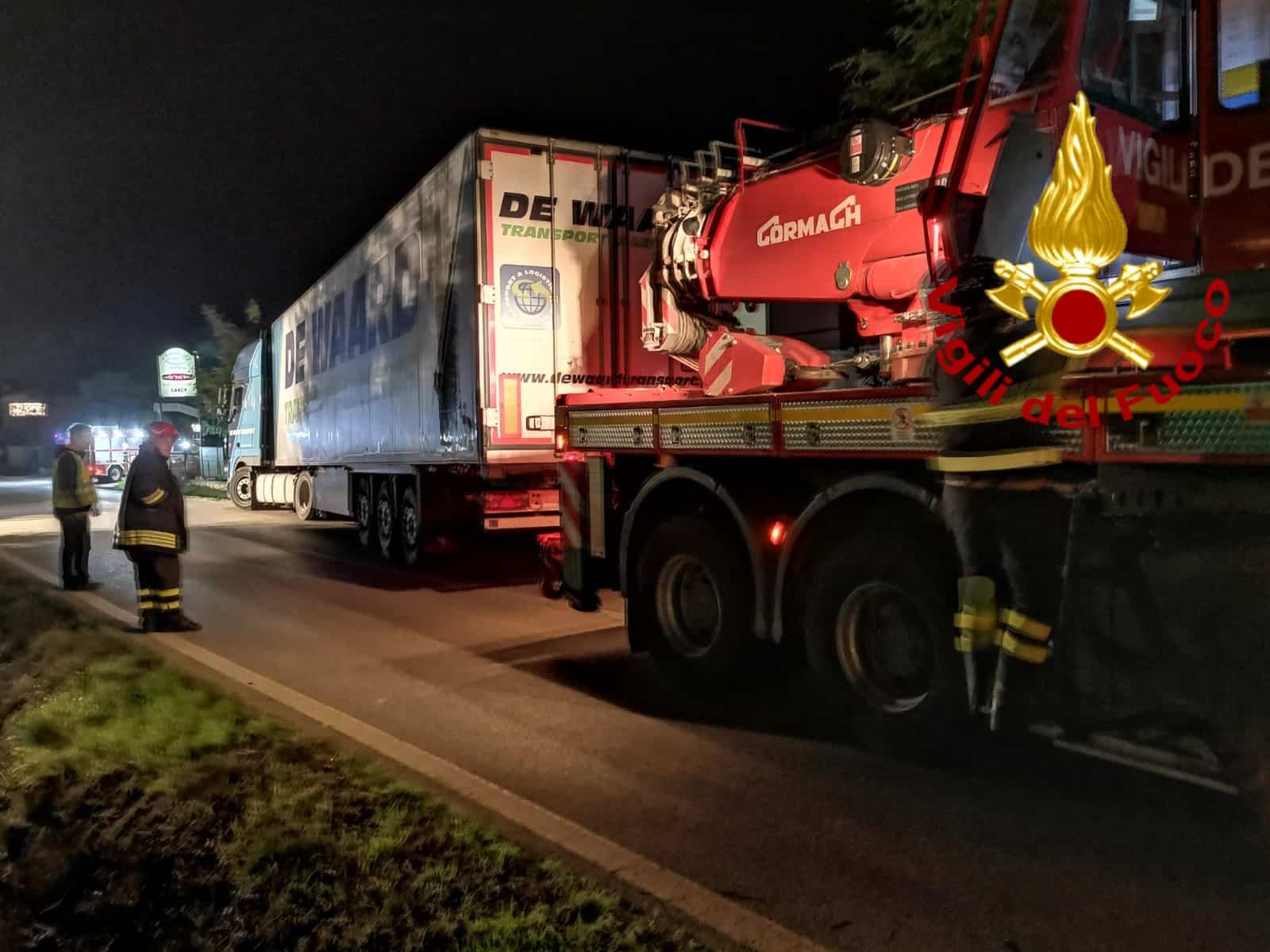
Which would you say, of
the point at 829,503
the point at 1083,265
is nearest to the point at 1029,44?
the point at 1083,265

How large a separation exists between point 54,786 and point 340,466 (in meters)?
11.1

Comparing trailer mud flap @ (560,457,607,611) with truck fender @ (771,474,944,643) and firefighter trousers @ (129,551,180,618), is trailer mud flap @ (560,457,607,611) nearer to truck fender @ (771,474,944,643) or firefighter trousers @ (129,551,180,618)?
truck fender @ (771,474,944,643)

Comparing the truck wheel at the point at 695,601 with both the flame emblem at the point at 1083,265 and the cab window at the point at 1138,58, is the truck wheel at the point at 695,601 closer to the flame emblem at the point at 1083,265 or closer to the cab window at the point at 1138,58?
the flame emblem at the point at 1083,265

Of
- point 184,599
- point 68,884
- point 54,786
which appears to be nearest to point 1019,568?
point 68,884

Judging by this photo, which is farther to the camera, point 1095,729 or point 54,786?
point 54,786

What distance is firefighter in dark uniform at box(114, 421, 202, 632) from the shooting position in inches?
341

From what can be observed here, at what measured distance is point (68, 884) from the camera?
150 inches

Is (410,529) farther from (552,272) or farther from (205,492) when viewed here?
(205,492)

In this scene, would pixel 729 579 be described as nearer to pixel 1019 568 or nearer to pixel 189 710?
pixel 1019 568

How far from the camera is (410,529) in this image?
13.0 meters

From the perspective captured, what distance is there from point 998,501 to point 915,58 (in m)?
8.45

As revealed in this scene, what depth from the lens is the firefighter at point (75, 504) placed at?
11297mm

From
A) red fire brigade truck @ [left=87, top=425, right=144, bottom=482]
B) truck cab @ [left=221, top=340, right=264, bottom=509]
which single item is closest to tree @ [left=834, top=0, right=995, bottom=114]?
truck cab @ [left=221, top=340, right=264, bottom=509]

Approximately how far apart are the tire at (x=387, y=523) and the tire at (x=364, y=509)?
0.23m
